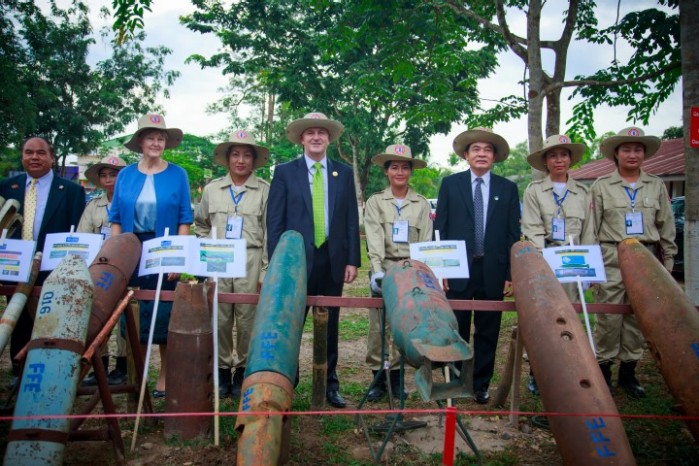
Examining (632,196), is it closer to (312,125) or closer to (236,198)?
(312,125)

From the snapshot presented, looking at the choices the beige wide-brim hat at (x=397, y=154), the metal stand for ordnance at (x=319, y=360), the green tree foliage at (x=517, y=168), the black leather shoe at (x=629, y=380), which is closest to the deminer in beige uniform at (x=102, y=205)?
the metal stand for ordnance at (x=319, y=360)

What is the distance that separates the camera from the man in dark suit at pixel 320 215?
14.2 ft

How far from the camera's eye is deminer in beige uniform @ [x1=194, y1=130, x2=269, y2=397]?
4516 millimetres

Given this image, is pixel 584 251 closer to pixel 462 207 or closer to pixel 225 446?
pixel 462 207

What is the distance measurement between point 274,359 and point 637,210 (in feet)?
12.1

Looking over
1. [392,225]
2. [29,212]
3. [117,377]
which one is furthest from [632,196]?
[29,212]

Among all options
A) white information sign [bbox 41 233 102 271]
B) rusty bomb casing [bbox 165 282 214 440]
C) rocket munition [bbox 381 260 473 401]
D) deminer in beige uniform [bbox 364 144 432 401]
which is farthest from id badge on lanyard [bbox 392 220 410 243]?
white information sign [bbox 41 233 102 271]

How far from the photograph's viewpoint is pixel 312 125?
444cm

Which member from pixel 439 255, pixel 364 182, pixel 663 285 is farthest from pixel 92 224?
pixel 364 182

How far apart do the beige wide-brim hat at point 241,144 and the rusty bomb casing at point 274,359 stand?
1297 millimetres

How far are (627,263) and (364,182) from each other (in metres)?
18.6

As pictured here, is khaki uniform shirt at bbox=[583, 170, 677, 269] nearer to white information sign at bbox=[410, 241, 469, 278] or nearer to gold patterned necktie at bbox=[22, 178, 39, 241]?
white information sign at bbox=[410, 241, 469, 278]

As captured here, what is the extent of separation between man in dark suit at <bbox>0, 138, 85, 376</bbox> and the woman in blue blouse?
776 millimetres

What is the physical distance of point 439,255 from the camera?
395 centimetres
